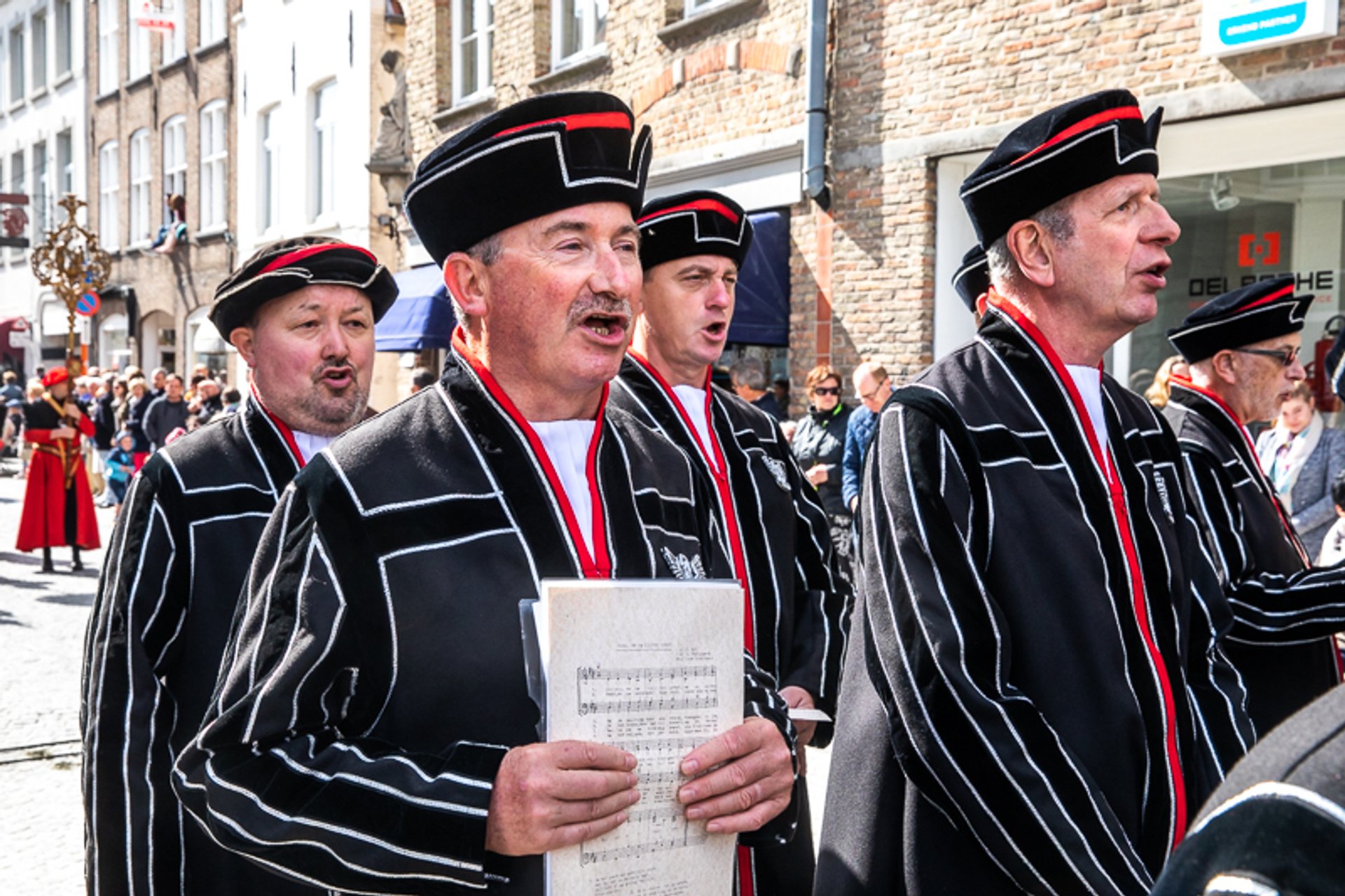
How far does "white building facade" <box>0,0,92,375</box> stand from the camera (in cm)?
3025

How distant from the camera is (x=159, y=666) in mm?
2602

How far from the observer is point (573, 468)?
6.24 feet

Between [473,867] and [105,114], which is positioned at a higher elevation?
[105,114]

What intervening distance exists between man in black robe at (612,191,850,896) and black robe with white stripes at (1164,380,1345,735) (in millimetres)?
937

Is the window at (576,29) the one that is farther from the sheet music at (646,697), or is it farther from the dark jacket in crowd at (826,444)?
the sheet music at (646,697)

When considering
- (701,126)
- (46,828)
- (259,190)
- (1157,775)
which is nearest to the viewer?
(1157,775)

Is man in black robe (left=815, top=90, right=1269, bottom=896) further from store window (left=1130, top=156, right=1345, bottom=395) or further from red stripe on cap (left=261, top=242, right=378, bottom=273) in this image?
store window (left=1130, top=156, right=1345, bottom=395)

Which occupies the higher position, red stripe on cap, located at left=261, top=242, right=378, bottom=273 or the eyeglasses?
red stripe on cap, located at left=261, top=242, right=378, bottom=273

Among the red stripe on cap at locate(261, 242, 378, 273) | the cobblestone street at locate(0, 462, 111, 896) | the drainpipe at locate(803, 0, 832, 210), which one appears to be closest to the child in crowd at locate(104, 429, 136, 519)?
the cobblestone street at locate(0, 462, 111, 896)

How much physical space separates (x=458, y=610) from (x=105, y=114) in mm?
30094

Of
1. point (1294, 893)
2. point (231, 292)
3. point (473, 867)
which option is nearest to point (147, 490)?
point (231, 292)

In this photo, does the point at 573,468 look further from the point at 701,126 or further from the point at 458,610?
the point at 701,126

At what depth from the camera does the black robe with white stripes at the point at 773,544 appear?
121 inches

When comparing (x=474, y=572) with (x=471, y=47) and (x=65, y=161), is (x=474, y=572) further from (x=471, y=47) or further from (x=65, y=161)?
(x=65, y=161)
